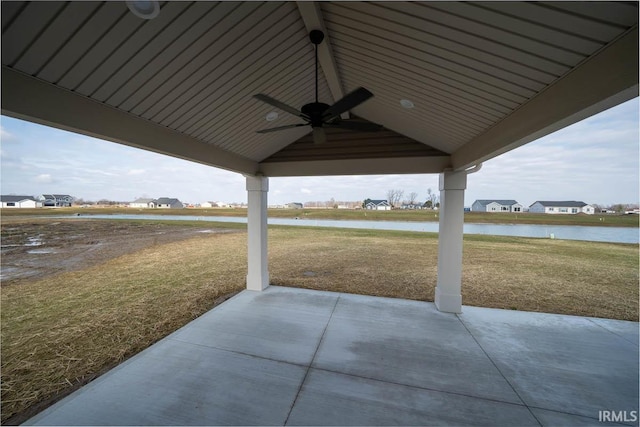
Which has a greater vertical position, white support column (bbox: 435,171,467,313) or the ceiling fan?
the ceiling fan

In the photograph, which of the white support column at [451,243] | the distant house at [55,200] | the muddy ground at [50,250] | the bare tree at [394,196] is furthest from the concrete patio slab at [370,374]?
the distant house at [55,200]

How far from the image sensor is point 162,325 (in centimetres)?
353

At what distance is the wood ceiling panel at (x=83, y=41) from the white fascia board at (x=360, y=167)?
122 inches

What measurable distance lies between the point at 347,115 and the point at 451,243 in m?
2.76

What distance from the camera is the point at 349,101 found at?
1724mm

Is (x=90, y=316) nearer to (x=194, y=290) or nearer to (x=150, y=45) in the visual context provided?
(x=194, y=290)

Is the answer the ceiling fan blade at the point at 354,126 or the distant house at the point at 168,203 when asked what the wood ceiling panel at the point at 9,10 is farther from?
the distant house at the point at 168,203

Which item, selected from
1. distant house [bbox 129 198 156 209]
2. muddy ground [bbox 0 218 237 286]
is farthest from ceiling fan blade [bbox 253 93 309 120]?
distant house [bbox 129 198 156 209]

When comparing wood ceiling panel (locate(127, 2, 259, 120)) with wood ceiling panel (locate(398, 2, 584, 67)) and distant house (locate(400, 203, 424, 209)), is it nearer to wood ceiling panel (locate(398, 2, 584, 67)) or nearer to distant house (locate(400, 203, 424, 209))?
wood ceiling panel (locate(398, 2, 584, 67))

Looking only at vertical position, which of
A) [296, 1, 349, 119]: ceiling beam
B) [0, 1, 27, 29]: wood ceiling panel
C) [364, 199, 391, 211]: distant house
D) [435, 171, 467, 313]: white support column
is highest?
[296, 1, 349, 119]: ceiling beam

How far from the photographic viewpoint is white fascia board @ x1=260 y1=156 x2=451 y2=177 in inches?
151

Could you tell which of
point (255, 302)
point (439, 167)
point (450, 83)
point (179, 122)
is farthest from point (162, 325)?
point (439, 167)

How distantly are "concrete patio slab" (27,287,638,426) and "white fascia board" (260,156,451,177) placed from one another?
247 centimetres

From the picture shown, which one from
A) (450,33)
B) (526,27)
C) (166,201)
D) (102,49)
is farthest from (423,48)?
(166,201)
